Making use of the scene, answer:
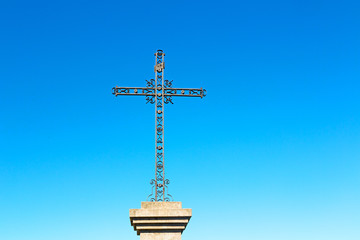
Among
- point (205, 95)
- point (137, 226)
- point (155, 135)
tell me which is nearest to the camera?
point (137, 226)

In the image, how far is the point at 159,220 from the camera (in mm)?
13031

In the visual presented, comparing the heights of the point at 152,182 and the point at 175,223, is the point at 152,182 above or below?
above

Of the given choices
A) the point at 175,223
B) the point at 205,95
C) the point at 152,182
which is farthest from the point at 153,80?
the point at 175,223

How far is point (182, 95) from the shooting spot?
14.9 meters

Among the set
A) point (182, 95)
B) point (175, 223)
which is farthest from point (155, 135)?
point (175, 223)

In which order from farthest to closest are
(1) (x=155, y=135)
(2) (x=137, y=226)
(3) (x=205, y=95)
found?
(3) (x=205, y=95) → (1) (x=155, y=135) → (2) (x=137, y=226)

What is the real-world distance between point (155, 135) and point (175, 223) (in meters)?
2.65

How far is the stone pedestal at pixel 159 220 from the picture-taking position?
13.0 metres

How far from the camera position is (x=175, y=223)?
13.1 meters

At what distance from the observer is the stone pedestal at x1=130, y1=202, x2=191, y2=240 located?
12961 mm

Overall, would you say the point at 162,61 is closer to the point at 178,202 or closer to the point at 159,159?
the point at 159,159

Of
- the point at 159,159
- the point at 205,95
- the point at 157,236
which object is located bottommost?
the point at 157,236

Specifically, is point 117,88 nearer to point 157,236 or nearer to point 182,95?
point 182,95

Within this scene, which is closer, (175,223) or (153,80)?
(175,223)
